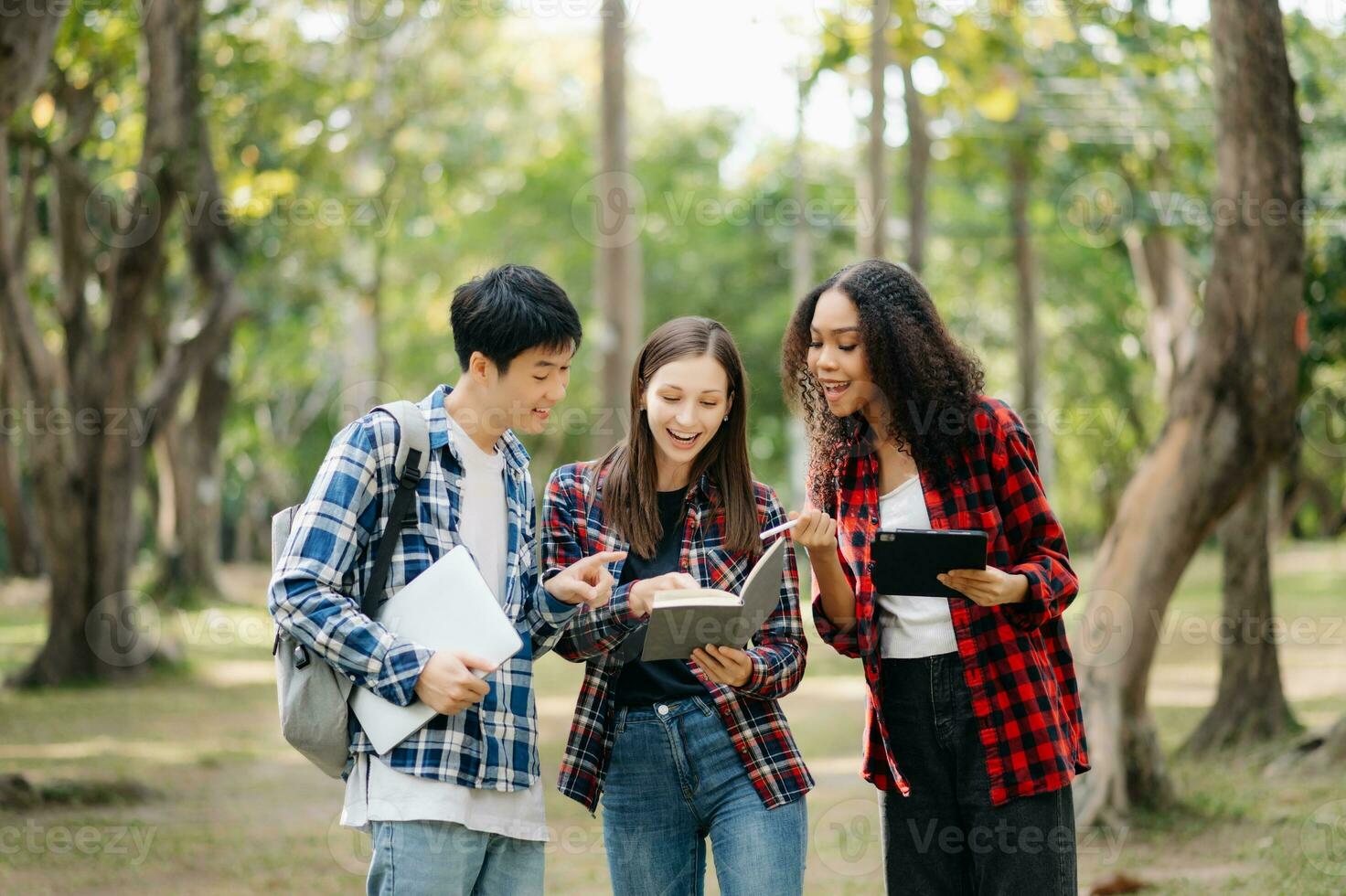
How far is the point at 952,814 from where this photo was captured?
3.63 m

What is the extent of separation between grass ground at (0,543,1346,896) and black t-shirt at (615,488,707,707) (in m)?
3.90

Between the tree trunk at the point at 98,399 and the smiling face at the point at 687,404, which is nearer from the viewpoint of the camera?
the smiling face at the point at 687,404

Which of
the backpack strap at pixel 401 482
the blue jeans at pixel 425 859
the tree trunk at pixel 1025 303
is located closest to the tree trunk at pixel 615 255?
the backpack strap at pixel 401 482

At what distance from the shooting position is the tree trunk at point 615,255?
522 inches

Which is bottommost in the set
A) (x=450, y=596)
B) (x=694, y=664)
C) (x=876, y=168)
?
(x=694, y=664)

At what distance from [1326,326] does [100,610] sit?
12014 mm

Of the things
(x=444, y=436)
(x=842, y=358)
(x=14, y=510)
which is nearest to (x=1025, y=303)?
(x=14, y=510)

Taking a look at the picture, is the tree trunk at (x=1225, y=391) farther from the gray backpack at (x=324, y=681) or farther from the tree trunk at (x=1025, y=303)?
the tree trunk at (x=1025, y=303)

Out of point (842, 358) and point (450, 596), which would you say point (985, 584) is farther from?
point (450, 596)

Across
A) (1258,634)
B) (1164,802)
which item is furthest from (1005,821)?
(1258,634)

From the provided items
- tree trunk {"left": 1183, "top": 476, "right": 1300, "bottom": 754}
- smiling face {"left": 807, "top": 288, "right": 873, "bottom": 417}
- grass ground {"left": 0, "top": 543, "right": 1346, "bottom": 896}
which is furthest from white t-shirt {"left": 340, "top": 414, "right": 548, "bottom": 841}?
tree trunk {"left": 1183, "top": 476, "right": 1300, "bottom": 754}

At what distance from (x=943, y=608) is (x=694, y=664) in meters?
0.65

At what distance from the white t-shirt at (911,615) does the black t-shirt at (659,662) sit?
52 centimetres

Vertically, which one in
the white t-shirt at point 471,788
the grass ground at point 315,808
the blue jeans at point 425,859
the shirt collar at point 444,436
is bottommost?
the grass ground at point 315,808
